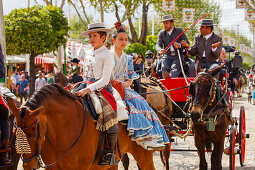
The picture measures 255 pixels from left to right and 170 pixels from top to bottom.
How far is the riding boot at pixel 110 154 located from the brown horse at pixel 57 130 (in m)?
0.11

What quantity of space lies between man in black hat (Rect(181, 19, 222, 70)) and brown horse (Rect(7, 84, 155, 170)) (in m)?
4.03

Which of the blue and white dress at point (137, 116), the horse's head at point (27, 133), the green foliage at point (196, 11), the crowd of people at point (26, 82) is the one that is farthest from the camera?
the green foliage at point (196, 11)

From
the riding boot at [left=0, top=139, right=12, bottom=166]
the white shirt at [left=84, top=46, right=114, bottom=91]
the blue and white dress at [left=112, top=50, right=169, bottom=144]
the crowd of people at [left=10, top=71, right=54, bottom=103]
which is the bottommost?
the crowd of people at [left=10, top=71, right=54, bottom=103]

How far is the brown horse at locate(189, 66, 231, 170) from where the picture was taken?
6.16 m

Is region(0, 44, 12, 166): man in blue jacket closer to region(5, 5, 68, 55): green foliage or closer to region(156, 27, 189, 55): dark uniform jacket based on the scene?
region(156, 27, 189, 55): dark uniform jacket

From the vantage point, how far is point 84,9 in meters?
18.6

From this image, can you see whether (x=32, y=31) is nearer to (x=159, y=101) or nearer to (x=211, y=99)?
(x=159, y=101)

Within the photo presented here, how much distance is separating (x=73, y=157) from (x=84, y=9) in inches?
610

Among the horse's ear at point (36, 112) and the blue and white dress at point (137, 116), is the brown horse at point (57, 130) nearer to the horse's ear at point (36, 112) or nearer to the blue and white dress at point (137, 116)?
the horse's ear at point (36, 112)

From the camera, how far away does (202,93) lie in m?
6.16

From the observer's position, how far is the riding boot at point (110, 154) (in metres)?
4.24

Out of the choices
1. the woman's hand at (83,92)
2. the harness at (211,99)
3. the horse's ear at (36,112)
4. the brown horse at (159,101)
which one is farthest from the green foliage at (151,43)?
the horse's ear at (36,112)

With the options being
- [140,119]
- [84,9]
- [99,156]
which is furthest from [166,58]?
[84,9]

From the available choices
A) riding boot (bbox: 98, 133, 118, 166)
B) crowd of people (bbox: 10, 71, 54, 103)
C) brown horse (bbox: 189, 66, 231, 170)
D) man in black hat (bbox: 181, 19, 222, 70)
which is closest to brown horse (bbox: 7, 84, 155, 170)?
riding boot (bbox: 98, 133, 118, 166)
